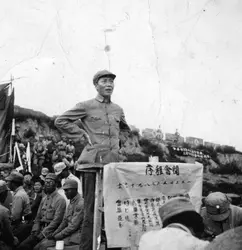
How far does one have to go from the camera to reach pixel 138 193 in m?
3.87

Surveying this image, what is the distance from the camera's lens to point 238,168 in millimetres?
30328

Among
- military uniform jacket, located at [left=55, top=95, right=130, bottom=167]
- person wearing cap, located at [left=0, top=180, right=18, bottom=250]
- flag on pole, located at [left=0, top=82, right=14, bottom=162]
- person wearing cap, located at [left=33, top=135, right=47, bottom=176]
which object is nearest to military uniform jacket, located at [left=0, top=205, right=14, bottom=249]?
person wearing cap, located at [left=0, top=180, right=18, bottom=250]

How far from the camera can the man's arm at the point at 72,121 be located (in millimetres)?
4395

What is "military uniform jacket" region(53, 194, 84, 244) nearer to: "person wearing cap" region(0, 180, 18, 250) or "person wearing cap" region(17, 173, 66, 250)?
"person wearing cap" region(17, 173, 66, 250)

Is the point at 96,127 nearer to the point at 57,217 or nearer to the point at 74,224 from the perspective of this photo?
the point at 74,224

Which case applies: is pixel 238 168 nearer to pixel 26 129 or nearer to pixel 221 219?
pixel 26 129

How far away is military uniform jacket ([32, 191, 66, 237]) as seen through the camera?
22.8 feet

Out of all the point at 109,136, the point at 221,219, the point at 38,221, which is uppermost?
the point at 109,136

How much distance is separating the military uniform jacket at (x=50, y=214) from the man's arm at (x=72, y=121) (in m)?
3.01

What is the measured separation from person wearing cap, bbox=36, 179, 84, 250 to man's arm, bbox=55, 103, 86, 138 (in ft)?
7.52

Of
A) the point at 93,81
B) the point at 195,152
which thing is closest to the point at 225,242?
the point at 93,81

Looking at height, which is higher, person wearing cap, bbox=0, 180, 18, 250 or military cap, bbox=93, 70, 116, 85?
military cap, bbox=93, 70, 116, 85

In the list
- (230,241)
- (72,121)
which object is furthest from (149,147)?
(230,241)

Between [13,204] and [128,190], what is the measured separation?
454 centimetres
